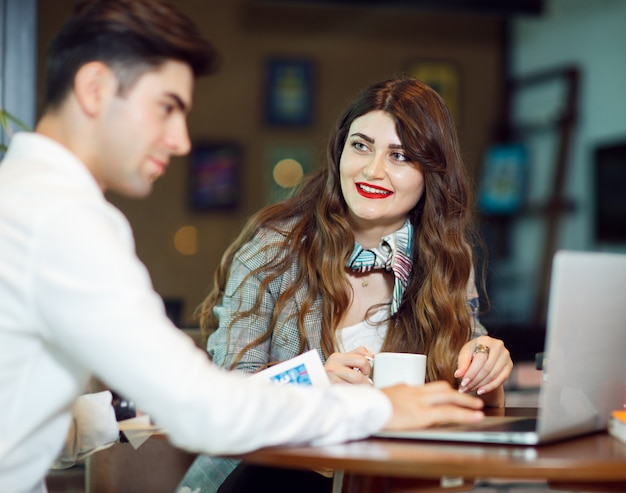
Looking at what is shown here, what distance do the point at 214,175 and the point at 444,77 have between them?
7.25 feet

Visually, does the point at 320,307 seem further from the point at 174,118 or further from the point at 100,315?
the point at 100,315

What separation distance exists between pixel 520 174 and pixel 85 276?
21.8ft

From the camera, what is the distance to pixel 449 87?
784cm

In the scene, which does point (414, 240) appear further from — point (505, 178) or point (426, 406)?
point (505, 178)

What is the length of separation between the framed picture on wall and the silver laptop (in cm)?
643

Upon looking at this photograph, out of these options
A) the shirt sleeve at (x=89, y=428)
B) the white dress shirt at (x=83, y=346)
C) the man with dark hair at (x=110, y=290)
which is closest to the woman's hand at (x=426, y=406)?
the man with dark hair at (x=110, y=290)

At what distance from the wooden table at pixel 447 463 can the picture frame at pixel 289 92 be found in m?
6.11

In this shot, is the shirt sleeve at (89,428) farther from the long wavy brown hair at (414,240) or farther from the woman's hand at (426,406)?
the woman's hand at (426,406)

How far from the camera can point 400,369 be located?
1626mm

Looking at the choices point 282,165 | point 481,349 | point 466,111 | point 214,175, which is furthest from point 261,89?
point 481,349

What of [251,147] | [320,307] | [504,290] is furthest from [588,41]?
[320,307]

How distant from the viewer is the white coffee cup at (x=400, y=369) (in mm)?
1621

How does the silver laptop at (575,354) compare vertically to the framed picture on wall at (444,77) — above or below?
below

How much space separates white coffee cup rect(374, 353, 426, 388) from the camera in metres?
1.62
